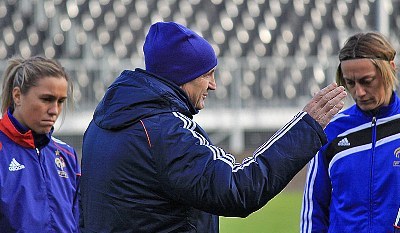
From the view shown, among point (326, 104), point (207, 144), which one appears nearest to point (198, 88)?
point (207, 144)

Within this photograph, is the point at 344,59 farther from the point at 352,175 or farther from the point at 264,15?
the point at 264,15

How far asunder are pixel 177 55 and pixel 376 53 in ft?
3.60

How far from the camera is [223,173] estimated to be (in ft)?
7.95

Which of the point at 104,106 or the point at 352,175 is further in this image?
the point at 352,175

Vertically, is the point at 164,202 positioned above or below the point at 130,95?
below

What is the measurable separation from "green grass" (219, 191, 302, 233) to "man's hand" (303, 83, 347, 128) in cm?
567

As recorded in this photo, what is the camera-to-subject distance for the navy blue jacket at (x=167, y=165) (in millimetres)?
2434

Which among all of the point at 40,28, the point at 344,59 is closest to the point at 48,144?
the point at 344,59

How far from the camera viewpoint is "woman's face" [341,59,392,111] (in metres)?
3.42

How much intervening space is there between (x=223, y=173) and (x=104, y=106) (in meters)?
0.41

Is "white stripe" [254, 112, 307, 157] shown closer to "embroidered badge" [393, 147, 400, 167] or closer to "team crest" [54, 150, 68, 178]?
"embroidered badge" [393, 147, 400, 167]

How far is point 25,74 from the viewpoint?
388 cm

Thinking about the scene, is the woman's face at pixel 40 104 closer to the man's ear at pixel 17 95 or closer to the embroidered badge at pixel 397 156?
the man's ear at pixel 17 95

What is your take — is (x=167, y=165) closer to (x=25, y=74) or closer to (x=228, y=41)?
(x=25, y=74)
